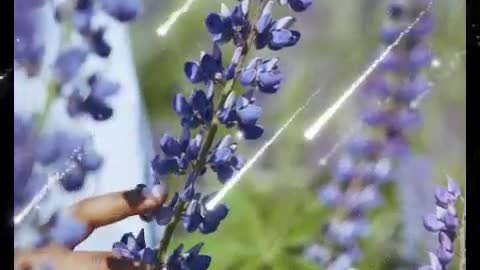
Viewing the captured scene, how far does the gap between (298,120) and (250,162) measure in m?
0.11

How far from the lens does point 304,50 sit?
4.76 ft

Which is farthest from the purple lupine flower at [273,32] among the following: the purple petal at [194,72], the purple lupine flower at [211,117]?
the purple petal at [194,72]

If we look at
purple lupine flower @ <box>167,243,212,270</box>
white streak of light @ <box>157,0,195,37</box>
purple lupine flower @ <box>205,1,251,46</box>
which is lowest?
purple lupine flower @ <box>167,243,212,270</box>

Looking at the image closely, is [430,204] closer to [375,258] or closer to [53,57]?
[375,258]

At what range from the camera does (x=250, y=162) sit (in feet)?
4.71

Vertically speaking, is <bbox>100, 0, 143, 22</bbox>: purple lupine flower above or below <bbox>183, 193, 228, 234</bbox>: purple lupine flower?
above

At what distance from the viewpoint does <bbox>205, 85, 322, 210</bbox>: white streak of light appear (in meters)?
Result: 1.42

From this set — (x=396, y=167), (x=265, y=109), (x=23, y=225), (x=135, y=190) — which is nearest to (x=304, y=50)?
(x=265, y=109)

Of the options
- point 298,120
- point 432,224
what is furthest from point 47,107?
point 432,224

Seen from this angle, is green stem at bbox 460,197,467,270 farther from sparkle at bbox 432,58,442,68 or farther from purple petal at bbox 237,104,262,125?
purple petal at bbox 237,104,262,125

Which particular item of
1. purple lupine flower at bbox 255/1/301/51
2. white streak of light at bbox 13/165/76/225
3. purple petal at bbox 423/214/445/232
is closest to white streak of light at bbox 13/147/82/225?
white streak of light at bbox 13/165/76/225

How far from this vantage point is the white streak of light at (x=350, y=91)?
1454 millimetres
